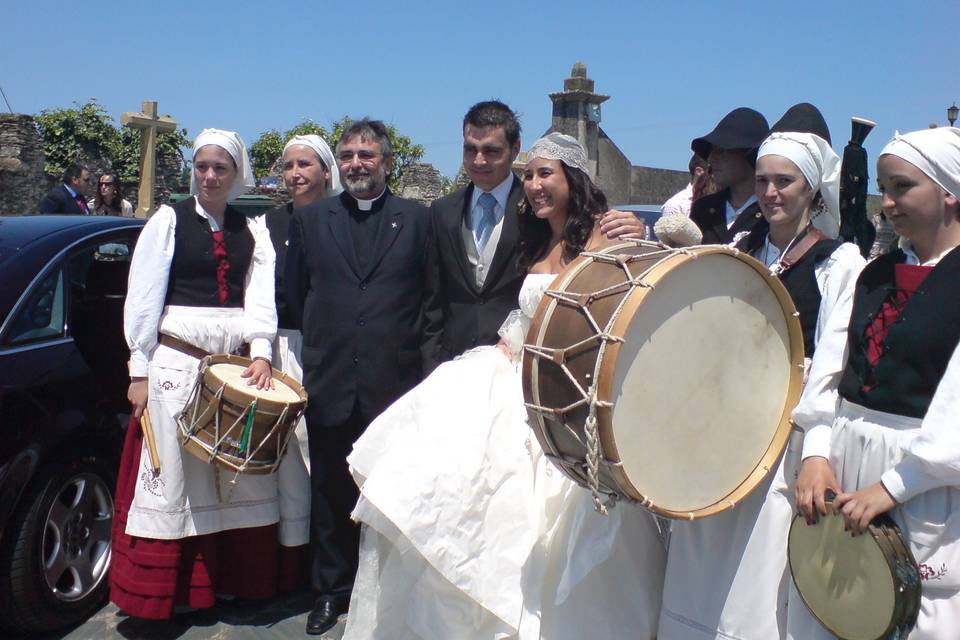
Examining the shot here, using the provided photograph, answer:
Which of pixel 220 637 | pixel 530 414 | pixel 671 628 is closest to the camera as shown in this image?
pixel 530 414

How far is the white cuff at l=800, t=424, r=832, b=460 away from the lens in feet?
8.36

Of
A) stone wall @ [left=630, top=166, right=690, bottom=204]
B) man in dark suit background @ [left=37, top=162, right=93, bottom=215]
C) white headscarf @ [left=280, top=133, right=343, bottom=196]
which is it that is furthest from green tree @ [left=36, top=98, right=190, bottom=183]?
white headscarf @ [left=280, top=133, right=343, bottom=196]

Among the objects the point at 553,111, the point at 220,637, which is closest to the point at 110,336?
the point at 220,637

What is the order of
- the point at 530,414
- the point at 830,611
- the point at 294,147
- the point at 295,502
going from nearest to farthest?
the point at 830,611, the point at 530,414, the point at 295,502, the point at 294,147

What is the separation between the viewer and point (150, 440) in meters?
3.73

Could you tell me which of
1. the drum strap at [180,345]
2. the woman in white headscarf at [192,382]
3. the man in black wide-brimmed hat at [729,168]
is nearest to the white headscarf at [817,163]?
the man in black wide-brimmed hat at [729,168]

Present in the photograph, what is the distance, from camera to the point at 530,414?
2.74 meters

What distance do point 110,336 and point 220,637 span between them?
1.49 m

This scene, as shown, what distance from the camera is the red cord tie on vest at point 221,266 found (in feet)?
12.7

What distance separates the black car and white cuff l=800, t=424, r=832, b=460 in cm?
298

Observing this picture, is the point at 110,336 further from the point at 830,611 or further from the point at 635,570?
the point at 830,611

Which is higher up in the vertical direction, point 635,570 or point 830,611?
point 830,611

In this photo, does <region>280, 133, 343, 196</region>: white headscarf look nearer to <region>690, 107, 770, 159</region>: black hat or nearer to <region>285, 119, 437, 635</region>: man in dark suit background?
<region>285, 119, 437, 635</region>: man in dark suit background

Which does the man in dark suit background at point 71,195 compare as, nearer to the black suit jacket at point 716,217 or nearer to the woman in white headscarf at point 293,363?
the woman in white headscarf at point 293,363
